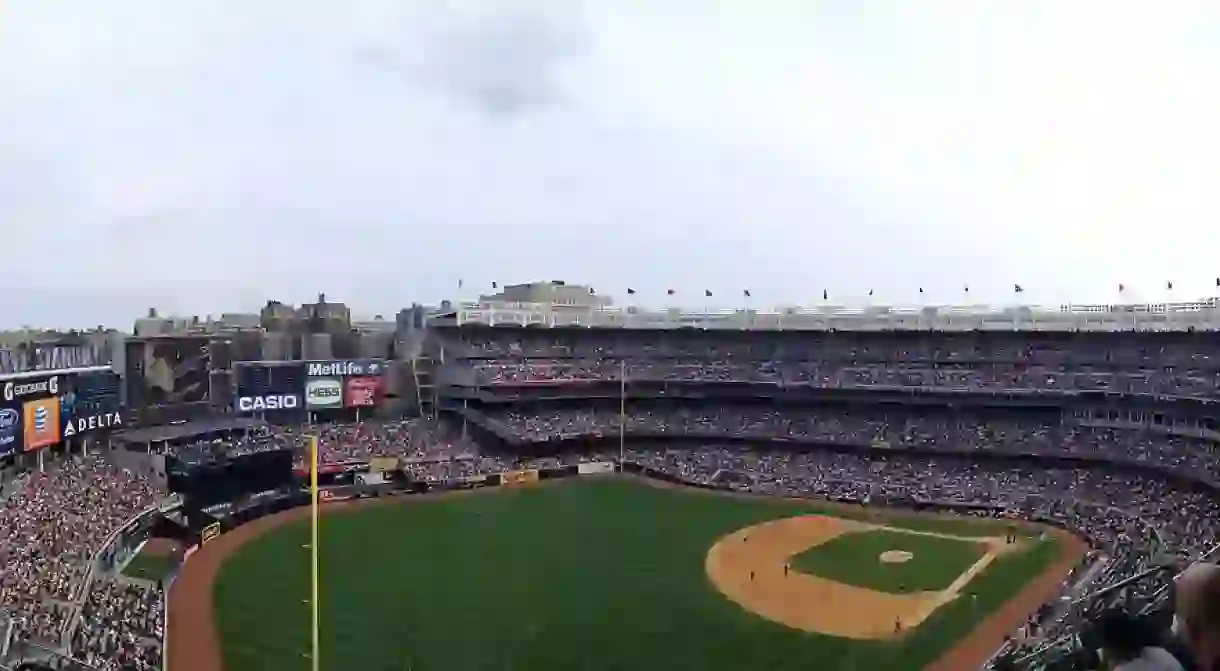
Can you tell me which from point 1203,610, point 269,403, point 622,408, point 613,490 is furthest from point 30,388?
point 1203,610

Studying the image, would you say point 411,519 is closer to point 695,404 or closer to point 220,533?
point 220,533

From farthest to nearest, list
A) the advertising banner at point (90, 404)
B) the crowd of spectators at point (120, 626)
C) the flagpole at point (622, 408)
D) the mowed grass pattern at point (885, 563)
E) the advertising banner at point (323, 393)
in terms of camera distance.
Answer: the flagpole at point (622, 408)
the advertising banner at point (323, 393)
the advertising banner at point (90, 404)
the mowed grass pattern at point (885, 563)
the crowd of spectators at point (120, 626)

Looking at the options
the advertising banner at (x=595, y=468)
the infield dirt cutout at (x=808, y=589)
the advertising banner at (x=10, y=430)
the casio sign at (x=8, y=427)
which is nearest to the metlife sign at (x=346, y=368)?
the advertising banner at (x=595, y=468)

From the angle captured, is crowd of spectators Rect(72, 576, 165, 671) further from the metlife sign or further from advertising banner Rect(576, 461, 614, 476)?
advertising banner Rect(576, 461, 614, 476)

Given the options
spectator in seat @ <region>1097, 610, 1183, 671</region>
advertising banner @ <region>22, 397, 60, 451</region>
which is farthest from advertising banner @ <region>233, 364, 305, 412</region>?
spectator in seat @ <region>1097, 610, 1183, 671</region>

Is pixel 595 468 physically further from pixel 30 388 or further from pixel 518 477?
pixel 30 388

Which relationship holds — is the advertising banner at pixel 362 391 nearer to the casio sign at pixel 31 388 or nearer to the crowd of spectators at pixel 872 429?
the crowd of spectators at pixel 872 429
